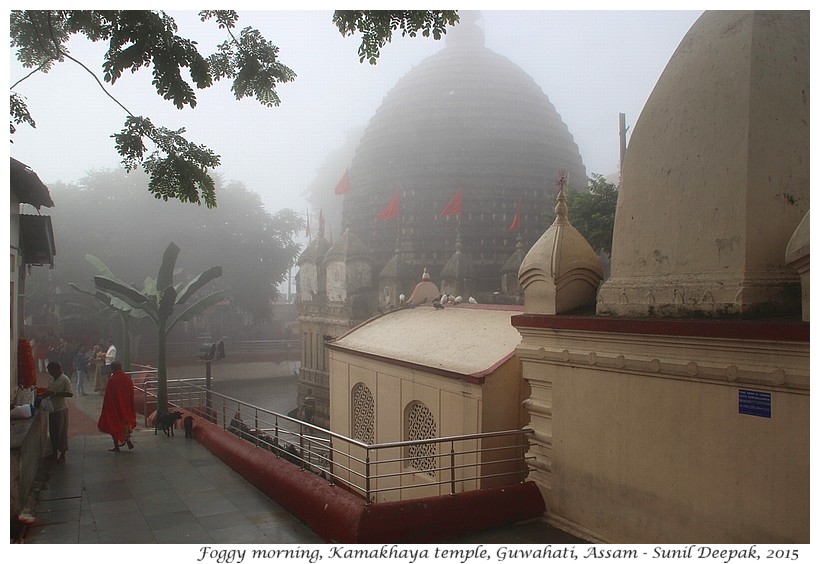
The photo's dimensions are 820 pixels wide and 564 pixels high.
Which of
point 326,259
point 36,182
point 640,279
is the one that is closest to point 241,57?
point 36,182

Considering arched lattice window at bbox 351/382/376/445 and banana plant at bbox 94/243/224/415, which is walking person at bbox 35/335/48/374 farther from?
arched lattice window at bbox 351/382/376/445

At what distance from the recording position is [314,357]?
24.9 m

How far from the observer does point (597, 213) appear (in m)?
20.0

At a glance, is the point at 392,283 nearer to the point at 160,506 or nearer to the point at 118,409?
the point at 118,409

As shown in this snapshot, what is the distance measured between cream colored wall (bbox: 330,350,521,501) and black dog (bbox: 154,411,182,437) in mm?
2513

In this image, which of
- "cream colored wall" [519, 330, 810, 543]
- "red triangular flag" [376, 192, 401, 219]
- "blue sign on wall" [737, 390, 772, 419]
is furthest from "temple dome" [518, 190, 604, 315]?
"red triangular flag" [376, 192, 401, 219]

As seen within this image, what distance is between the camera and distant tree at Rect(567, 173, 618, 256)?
1966 centimetres

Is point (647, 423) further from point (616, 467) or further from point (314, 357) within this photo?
point (314, 357)

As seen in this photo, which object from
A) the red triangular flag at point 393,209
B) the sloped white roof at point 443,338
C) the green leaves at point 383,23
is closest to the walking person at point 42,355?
the red triangular flag at point 393,209

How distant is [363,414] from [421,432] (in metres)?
1.72

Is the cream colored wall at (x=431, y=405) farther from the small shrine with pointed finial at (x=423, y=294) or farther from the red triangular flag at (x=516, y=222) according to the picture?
the red triangular flag at (x=516, y=222)

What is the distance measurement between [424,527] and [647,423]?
1.86 metres

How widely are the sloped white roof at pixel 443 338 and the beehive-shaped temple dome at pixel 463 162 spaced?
1363cm

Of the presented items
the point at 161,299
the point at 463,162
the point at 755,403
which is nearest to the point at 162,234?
the point at 463,162
